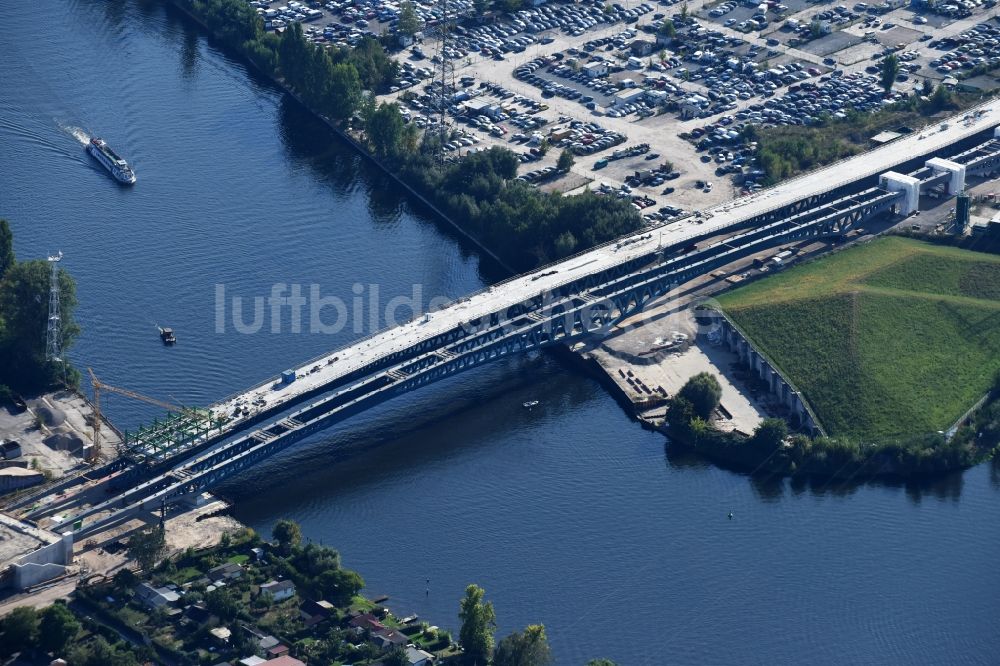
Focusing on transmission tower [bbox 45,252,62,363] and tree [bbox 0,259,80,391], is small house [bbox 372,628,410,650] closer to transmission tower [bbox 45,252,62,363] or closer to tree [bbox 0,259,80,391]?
tree [bbox 0,259,80,391]

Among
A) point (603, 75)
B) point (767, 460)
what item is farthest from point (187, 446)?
point (603, 75)

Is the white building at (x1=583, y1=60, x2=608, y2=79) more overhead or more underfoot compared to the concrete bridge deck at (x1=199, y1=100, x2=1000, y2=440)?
more overhead

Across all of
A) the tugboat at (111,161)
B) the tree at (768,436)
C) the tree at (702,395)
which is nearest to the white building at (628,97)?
the tugboat at (111,161)

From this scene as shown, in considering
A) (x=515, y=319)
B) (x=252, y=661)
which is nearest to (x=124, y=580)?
(x=252, y=661)

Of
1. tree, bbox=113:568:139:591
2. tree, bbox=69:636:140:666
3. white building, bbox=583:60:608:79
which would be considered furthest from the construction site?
white building, bbox=583:60:608:79

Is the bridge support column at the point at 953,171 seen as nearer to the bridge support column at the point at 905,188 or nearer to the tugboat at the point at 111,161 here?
the bridge support column at the point at 905,188

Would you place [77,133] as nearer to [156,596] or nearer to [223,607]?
[156,596]
